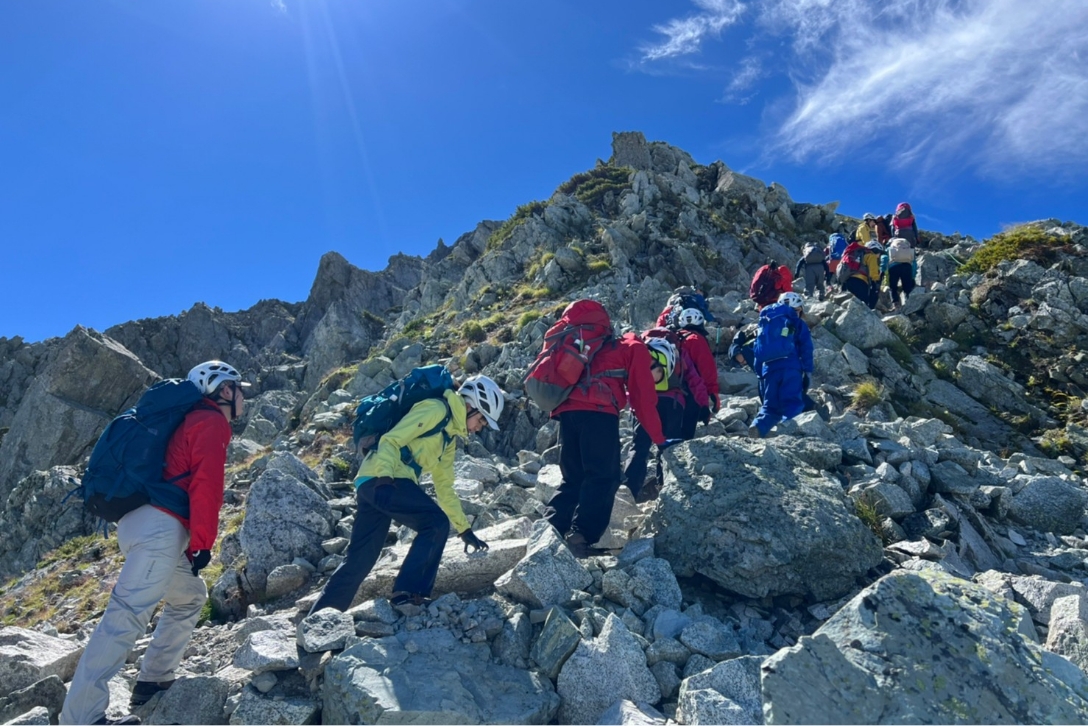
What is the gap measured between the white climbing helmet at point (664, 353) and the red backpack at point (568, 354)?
1.27 m

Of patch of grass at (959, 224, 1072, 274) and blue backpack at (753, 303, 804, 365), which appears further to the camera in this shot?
patch of grass at (959, 224, 1072, 274)

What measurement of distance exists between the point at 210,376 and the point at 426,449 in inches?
89.4

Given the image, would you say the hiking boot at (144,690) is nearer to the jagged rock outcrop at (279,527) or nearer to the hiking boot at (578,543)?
the jagged rock outcrop at (279,527)

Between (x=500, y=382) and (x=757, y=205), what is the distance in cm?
2425

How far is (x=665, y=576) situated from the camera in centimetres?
677

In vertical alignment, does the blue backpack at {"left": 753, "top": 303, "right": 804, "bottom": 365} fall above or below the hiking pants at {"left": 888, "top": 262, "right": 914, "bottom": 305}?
below

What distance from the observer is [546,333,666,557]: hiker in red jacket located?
311 inches

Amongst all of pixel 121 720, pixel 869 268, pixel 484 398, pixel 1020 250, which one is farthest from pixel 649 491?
pixel 1020 250

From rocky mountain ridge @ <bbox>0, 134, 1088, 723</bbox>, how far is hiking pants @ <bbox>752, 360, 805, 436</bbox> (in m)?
0.40

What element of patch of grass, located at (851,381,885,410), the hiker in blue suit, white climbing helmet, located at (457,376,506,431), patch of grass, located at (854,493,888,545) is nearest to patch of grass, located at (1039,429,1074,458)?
patch of grass, located at (851,381,885,410)

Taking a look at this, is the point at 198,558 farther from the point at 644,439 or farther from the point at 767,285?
the point at 767,285

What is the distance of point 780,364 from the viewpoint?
37.7 feet

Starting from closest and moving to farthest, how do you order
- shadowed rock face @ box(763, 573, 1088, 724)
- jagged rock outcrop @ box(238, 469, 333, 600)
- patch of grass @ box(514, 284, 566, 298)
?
1. shadowed rock face @ box(763, 573, 1088, 724)
2. jagged rock outcrop @ box(238, 469, 333, 600)
3. patch of grass @ box(514, 284, 566, 298)

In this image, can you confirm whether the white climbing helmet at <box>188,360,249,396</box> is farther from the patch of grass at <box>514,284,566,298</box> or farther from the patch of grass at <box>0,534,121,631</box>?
the patch of grass at <box>514,284,566,298</box>
